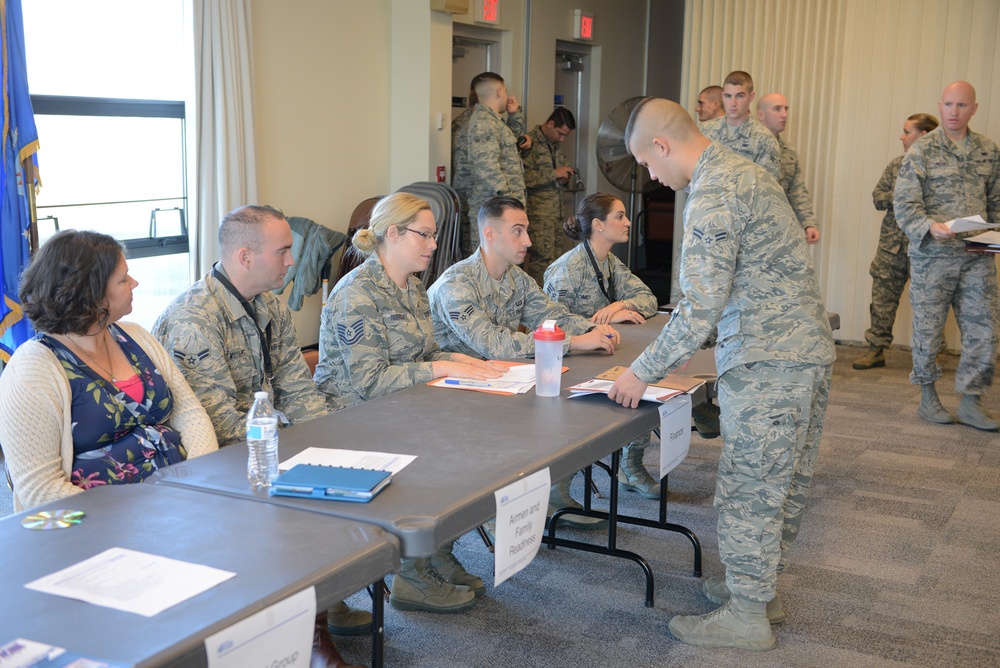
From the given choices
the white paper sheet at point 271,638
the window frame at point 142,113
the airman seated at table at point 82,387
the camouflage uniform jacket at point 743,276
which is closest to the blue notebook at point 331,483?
the white paper sheet at point 271,638

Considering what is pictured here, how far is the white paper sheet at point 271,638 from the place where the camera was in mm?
1348

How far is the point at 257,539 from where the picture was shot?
5.48 feet

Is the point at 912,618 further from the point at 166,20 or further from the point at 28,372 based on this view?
the point at 166,20

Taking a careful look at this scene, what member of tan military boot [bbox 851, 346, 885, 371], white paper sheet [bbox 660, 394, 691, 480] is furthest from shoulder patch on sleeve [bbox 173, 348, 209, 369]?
tan military boot [bbox 851, 346, 885, 371]

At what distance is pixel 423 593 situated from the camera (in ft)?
9.59

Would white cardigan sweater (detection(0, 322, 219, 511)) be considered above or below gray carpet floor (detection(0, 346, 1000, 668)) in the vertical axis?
above

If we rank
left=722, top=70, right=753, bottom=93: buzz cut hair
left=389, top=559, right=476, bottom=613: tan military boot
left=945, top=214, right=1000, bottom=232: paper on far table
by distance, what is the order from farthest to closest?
left=722, top=70, right=753, bottom=93: buzz cut hair < left=945, top=214, right=1000, bottom=232: paper on far table < left=389, top=559, right=476, bottom=613: tan military boot

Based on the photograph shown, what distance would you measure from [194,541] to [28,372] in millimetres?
759

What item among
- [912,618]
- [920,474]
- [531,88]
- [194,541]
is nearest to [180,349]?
[194,541]

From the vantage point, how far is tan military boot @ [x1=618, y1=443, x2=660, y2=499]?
4.06 m

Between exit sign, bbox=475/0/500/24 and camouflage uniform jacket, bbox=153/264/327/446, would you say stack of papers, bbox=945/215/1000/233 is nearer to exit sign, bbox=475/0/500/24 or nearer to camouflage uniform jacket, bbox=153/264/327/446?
camouflage uniform jacket, bbox=153/264/327/446

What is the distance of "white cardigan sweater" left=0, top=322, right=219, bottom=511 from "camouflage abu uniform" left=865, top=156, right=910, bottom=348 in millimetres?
5569

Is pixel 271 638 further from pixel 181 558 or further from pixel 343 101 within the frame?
pixel 343 101

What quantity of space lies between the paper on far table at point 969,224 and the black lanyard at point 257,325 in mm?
3422
